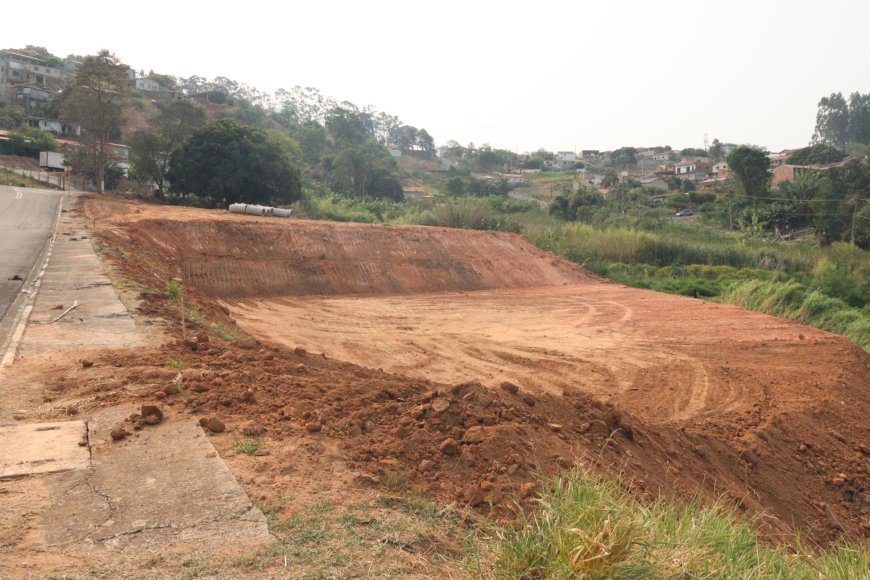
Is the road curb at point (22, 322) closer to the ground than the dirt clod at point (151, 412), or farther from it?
closer to the ground

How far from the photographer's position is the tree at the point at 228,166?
30531 mm

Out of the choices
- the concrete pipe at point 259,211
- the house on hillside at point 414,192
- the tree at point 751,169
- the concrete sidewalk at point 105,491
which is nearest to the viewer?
the concrete sidewalk at point 105,491

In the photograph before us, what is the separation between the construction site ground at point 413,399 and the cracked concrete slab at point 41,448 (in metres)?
0.21

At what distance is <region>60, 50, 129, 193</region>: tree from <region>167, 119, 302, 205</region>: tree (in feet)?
17.9

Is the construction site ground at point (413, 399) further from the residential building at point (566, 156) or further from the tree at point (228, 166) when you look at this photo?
the residential building at point (566, 156)

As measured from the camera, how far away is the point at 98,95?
110 feet

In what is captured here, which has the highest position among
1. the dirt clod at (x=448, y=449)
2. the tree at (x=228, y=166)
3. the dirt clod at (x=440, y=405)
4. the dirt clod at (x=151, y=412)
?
the tree at (x=228, y=166)

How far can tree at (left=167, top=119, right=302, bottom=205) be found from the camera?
30531mm

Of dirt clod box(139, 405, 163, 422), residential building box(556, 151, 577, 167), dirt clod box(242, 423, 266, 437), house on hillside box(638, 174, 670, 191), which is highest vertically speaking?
residential building box(556, 151, 577, 167)

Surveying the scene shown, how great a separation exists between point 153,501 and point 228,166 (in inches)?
1134

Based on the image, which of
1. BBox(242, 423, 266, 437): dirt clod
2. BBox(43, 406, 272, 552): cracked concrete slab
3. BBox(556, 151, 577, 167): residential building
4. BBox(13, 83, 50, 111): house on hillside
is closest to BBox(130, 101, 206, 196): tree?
BBox(242, 423, 266, 437): dirt clod

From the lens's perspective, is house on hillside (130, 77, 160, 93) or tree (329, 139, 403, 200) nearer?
tree (329, 139, 403, 200)

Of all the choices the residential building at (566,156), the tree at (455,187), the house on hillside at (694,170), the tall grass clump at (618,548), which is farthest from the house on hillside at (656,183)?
the tall grass clump at (618,548)

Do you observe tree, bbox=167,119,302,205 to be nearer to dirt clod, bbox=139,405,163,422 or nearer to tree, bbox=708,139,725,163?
dirt clod, bbox=139,405,163,422
